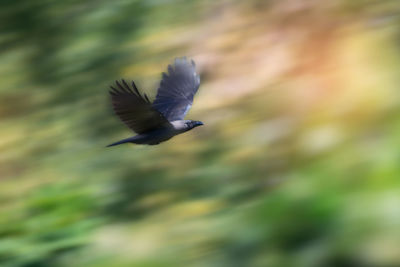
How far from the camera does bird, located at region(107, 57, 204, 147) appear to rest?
4.18 m

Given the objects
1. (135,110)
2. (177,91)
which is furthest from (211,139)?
(135,110)

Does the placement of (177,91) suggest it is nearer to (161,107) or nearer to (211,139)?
(161,107)

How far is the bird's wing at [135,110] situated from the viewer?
412 centimetres

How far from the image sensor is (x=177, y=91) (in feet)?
16.5

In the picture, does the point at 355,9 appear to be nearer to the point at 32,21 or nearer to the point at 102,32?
the point at 102,32

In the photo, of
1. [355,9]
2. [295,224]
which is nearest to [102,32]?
[355,9]

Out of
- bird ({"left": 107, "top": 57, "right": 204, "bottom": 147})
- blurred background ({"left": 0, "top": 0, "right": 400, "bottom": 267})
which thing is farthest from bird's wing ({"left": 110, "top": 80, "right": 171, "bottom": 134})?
blurred background ({"left": 0, "top": 0, "right": 400, "bottom": 267})

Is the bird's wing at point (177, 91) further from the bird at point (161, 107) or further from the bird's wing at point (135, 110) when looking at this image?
the bird's wing at point (135, 110)

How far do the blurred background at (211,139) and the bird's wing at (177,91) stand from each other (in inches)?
22.0

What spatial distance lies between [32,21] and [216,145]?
3.07m

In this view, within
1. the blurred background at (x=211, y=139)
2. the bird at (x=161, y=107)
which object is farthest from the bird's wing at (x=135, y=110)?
the blurred background at (x=211, y=139)

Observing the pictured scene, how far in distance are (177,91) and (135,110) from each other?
2.67 feet

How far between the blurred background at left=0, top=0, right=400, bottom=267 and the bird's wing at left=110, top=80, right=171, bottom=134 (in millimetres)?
649

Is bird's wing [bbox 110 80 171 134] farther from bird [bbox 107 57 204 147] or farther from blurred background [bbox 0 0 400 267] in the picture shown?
blurred background [bbox 0 0 400 267]
